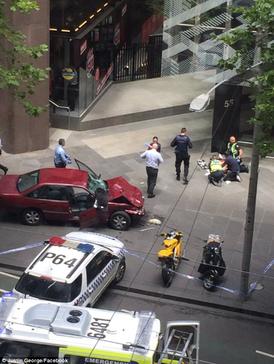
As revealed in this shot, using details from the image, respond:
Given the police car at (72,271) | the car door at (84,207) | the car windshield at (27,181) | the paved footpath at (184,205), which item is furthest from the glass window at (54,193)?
the police car at (72,271)

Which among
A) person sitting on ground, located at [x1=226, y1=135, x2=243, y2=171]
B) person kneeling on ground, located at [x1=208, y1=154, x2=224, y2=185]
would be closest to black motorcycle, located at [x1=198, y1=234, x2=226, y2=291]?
person kneeling on ground, located at [x1=208, y1=154, x2=224, y2=185]

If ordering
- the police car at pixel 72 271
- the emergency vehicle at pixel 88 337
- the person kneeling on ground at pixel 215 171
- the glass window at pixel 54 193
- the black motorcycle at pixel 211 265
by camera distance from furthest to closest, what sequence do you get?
the person kneeling on ground at pixel 215 171
the glass window at pixel 54 193
the black motorcycle at pixel 211 265
the police car at pixel 72 271
the emergency vehicle at pixel 88 337

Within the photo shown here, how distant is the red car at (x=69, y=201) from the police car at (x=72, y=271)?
246 cm

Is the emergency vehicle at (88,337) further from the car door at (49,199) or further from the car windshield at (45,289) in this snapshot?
the car door at (49,199)

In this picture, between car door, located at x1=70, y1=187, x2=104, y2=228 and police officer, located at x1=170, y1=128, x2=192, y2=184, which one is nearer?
car door, located at x1=70, y1=187, x2=104, y2=228

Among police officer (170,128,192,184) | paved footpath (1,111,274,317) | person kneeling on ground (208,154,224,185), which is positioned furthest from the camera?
person kneeling on ground (208,154,224,185)

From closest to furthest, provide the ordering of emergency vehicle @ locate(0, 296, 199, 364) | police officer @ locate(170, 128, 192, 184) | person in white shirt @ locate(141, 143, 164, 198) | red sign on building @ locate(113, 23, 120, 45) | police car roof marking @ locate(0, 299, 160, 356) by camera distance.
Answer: emergency vehicle @ locate(0, 296, 199, 364) < police car roof marking @ locate(0, 299, 160, 356) < person in white shirt @ locate(141, 143, 164, 198) < police officer @ locate(170, 128, 192, 184) < red sign on building @ locate(113, 23, 120, 45)

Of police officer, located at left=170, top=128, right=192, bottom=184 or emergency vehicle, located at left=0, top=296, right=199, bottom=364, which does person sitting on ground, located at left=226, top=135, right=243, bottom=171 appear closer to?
police officer, located at left=170, top=128, right=192, bottom=184

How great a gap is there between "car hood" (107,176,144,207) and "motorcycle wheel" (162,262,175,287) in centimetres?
290

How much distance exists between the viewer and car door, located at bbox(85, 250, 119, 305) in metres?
14.5

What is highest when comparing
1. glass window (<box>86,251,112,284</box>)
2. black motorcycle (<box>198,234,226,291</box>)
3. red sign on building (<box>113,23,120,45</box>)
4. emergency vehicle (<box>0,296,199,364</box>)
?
red sign on building (<box>113,23,120,45</box>)

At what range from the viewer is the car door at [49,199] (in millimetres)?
18359

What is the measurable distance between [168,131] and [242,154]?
3.07 metres

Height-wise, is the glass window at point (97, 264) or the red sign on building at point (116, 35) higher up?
the red sign on building at point (116, 35)
